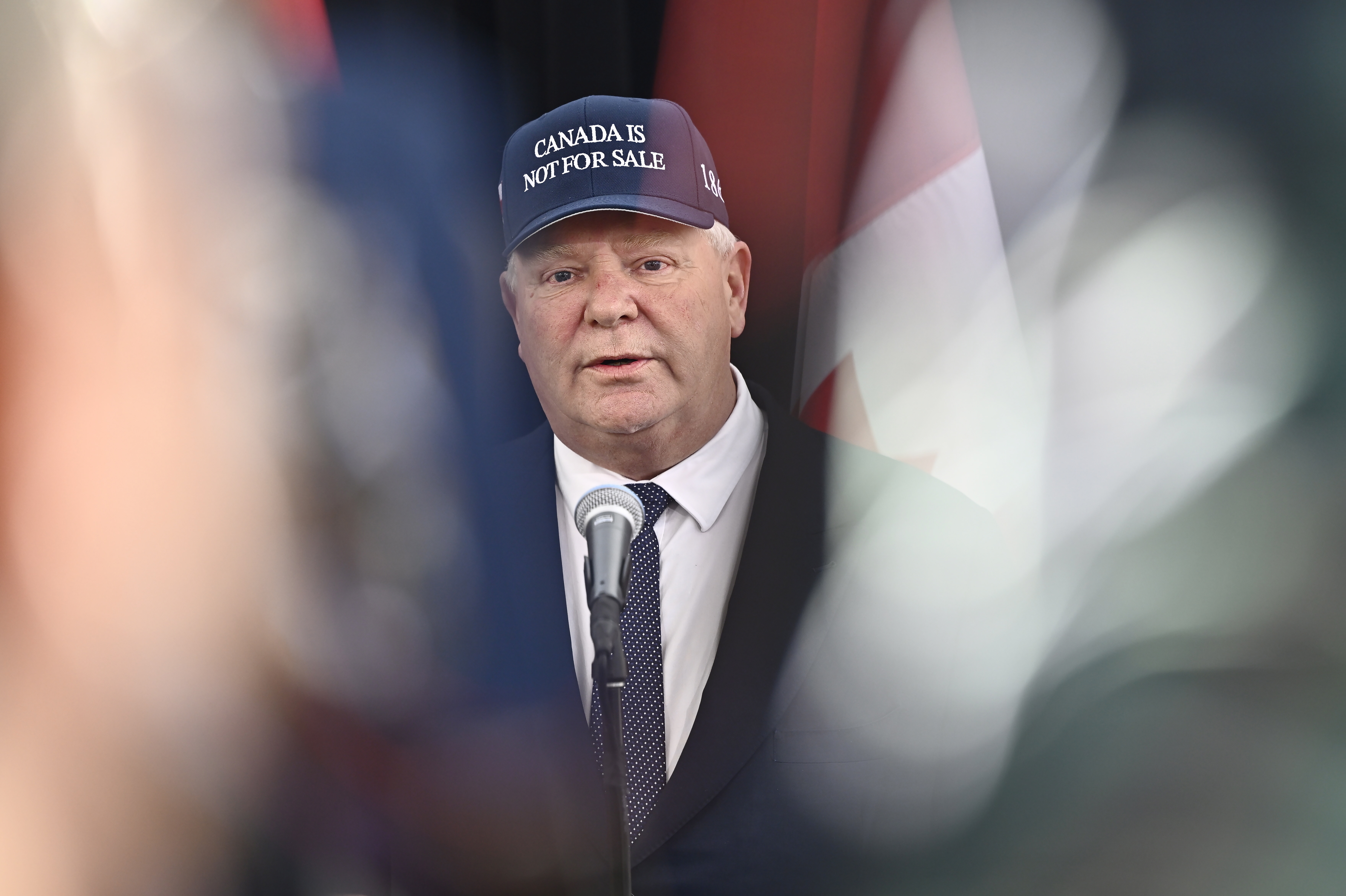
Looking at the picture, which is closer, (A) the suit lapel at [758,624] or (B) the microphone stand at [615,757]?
(B) the microphone stand at [615,757]

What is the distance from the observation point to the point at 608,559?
93 centimetres

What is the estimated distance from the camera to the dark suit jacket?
1507mm

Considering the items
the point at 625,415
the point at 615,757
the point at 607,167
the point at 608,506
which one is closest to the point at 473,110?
the point at 607,167

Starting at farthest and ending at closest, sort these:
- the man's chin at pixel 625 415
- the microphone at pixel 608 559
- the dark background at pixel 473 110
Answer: the dark background at pixel 473 110 → the man's chin at pixel 625 415 → the microphone at pixel 608 559

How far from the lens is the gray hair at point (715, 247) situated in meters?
1.68

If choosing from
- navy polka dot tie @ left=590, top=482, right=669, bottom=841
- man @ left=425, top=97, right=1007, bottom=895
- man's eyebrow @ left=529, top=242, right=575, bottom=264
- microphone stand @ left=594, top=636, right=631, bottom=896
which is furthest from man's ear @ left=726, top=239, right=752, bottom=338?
microphone stand @ left=594, top=636, right=631, bottom=896

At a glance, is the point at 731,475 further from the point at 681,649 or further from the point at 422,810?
the point at 422,810

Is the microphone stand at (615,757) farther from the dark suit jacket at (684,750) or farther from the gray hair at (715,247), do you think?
the gray hair at (715,247)

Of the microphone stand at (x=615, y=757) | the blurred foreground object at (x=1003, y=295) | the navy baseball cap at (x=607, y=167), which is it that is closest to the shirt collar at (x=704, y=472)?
the blurred foreground object at (x=1003, y=295)

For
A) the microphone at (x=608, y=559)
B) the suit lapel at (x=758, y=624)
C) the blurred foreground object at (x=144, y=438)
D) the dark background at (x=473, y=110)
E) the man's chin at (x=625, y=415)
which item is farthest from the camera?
the dark background at (x=473, y=110)

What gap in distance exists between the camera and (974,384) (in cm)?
181

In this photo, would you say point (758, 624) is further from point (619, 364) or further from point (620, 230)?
point (620, 230)

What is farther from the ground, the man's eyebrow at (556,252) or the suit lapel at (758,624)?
the man's eyebrow at (556,252)

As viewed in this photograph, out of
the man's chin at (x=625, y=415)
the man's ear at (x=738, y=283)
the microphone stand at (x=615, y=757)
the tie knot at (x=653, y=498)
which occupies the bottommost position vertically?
the microphone stand at (x=615, y=757)
